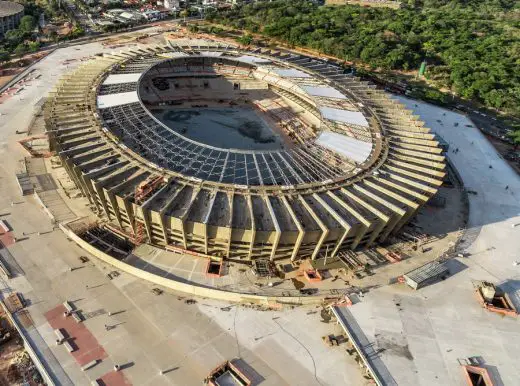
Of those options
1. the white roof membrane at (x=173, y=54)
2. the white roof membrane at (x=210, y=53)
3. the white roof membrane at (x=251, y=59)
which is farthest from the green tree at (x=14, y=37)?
the white roof membrane at (x=251, y=59)

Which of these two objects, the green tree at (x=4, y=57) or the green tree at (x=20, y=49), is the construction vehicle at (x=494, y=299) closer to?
the green tree at (x=4, y=57)

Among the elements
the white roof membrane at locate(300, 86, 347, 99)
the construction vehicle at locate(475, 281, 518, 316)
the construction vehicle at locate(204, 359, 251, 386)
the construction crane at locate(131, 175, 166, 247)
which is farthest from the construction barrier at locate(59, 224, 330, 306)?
the white roof membrane at locate(300, 86, 347, 99)

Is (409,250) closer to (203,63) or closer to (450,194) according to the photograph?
(450,194)

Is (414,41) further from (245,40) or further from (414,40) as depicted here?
(245,40)

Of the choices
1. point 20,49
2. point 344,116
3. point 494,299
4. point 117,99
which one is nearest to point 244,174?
point 344,116

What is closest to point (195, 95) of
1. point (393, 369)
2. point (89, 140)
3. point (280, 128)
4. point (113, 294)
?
point (280, 128)

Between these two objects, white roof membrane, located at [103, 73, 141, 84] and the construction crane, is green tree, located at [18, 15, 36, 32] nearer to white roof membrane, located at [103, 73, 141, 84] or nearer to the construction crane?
white roof membrane, located at [103, 73, 141, 84]
